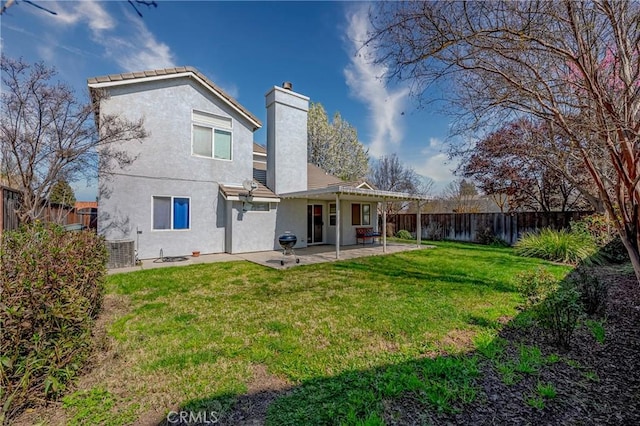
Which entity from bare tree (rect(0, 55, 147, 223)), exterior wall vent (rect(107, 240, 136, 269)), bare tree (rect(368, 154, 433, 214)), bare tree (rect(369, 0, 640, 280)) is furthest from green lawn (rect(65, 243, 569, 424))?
bare tree (rect(368, 154, 433, 214))

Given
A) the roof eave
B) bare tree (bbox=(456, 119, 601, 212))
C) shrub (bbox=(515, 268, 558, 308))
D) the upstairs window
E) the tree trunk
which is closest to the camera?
the tree trunk

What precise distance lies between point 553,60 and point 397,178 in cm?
2418

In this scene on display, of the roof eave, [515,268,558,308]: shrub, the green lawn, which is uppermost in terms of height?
the roof eave

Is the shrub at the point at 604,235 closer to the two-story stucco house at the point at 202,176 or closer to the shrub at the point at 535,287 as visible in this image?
the shrub at the point at 535,287

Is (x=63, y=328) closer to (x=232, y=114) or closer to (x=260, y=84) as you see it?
(x=232, y=114)

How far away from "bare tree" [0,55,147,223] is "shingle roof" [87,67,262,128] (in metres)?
0.80

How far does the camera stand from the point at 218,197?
1196cm

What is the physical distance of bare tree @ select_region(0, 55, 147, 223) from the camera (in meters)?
7.52

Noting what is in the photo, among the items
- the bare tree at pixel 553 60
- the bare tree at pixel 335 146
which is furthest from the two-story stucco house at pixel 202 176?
the bare tree at pixel 335 146

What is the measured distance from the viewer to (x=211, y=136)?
39.1 feet

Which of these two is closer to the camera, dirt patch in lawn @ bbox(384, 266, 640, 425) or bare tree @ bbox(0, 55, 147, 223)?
dirt patch in lawn @ bbox(384, 266, 640, 425)

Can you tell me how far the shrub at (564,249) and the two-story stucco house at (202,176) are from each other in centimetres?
554

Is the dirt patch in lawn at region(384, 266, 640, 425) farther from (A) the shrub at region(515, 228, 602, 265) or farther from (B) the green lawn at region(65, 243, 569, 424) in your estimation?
(A) the shrub at region(515, 228, 602, 265)

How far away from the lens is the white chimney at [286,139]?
12.9 m
